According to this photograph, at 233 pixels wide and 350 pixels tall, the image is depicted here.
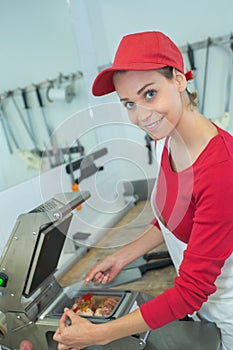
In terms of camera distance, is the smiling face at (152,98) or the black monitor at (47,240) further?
the black monitor at (47,240)

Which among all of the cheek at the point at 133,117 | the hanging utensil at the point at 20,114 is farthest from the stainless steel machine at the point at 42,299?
the hanging utensil at the point at 20,114

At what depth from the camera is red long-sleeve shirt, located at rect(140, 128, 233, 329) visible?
64 cm

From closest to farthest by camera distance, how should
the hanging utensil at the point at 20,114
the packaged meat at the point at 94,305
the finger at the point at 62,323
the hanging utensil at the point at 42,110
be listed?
the finger at the point at 62,323 < the packaged meat at the point at 94,305 < the hanging utensil at the point at 20,114 < the hanging utensil at the point at 42,110

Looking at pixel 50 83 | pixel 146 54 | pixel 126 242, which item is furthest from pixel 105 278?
pixel 50 83

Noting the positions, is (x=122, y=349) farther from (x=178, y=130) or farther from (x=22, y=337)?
(x=178, y=130)

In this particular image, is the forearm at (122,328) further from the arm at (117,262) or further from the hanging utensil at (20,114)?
the hanging utensil at (20,114)

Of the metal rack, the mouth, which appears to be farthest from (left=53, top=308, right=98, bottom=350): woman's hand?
the metal rack

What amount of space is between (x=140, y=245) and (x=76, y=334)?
0.34 metres

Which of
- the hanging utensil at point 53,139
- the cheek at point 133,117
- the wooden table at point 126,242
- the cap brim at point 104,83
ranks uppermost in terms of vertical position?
the cap brim at point 104,83

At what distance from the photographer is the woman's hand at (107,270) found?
3.25 feet

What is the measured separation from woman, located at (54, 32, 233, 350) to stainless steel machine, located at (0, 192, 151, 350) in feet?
0.38

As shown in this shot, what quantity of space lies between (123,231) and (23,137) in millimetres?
847

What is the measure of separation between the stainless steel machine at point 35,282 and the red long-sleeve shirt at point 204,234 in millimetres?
169

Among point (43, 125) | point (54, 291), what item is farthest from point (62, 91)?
point (54, 291)
